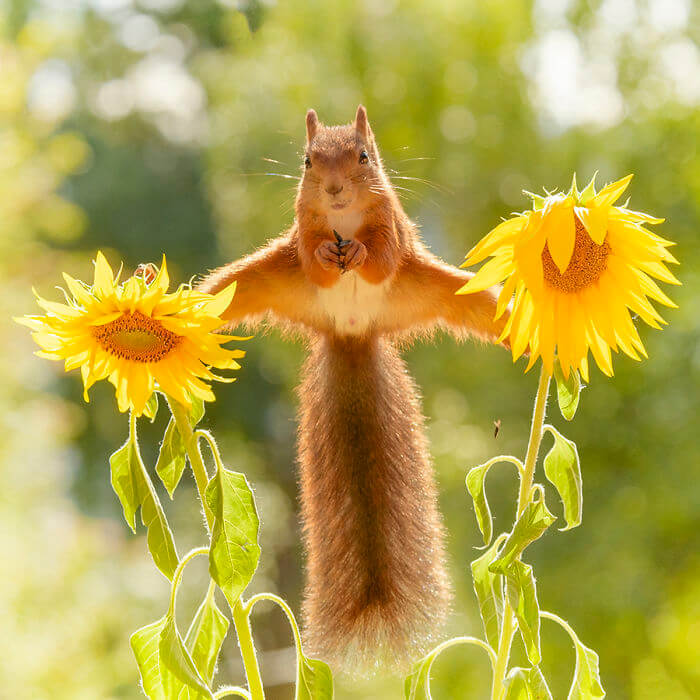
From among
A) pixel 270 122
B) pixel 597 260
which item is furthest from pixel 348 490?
pixel 270 122

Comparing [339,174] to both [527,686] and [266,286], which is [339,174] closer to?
[266,286]

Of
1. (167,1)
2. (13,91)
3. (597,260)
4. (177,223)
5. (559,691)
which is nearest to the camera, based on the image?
(597,260)

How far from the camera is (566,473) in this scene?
608mm

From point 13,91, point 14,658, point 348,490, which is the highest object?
point 348,490

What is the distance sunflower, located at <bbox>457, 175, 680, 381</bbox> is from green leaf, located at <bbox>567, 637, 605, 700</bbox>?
219 millimetres

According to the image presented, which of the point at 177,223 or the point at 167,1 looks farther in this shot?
the point at 177,223

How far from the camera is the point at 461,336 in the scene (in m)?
0.66

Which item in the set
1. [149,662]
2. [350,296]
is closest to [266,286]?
[350,296]

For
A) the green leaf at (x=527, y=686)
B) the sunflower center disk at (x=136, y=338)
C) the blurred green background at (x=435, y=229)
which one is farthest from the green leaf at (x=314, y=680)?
the blurred green background at (x=435, y=229)

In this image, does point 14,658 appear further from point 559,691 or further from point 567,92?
point 567,92

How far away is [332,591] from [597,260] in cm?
29

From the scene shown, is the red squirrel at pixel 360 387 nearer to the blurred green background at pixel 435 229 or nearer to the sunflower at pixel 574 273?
the sunflower at pixel 574 273

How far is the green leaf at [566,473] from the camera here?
0.60 metres

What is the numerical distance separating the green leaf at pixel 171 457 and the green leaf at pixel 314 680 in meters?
0.15
